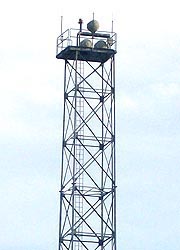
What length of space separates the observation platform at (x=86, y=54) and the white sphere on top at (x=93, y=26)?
76.8 inches

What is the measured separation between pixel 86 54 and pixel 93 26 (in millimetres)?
2412

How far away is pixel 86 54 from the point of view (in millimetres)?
194375

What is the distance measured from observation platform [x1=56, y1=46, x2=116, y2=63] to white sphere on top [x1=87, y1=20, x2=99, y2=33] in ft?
6.40

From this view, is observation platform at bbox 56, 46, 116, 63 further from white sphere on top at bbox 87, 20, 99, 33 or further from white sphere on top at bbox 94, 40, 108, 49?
white sphere on top at bbox 87, 20, 99, 33

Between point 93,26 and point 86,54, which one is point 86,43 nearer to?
point 86,54

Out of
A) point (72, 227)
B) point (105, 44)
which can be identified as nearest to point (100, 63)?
point (105, 44)

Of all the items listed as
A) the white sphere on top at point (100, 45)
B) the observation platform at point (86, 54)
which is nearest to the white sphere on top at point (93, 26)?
the white sphere on top at point (100, 45)

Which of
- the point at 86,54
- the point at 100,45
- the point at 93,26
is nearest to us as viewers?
the point at 86,54

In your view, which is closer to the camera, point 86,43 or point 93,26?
point 86,43

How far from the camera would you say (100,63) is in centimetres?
19562

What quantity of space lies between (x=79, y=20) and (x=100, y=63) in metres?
3.70

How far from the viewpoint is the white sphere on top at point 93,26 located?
195125mm

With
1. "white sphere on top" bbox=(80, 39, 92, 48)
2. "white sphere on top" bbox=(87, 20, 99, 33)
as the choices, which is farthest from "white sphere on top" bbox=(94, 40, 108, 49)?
"white sphere on top" bbox=(87, 20, 99, 33)

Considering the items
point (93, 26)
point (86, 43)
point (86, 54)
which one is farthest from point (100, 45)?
point (93, 26)
